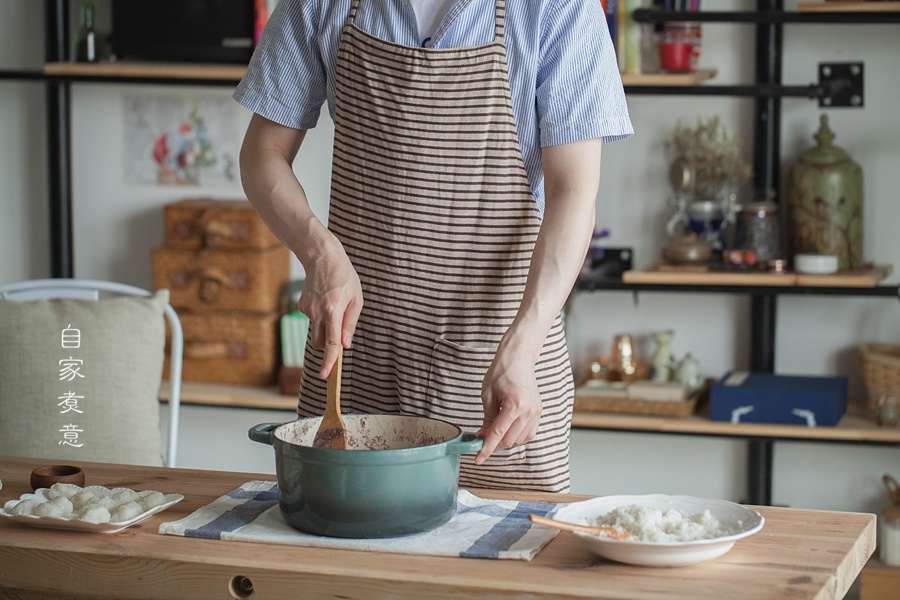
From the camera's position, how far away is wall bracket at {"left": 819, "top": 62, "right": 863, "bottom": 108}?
2.80 metres

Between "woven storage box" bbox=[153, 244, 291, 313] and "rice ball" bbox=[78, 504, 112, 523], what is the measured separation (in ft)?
5.87

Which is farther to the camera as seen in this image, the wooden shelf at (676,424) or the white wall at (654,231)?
the white wall at (654,231)

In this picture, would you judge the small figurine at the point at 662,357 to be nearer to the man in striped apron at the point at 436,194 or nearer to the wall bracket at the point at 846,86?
the wall bracket at the point at 846,86

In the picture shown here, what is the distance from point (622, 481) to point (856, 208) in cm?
97

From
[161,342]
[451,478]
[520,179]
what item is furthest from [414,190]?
[161,342]

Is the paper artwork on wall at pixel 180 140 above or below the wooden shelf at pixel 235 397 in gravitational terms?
above

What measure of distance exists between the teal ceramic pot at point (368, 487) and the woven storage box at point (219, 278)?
1827 millimetres

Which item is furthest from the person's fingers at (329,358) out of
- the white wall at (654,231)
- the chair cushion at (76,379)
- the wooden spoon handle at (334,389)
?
the white wall at (654,231)

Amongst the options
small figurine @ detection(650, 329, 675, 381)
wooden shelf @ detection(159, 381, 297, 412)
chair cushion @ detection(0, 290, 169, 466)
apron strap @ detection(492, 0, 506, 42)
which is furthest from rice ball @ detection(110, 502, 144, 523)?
small figurine @ detection(650, 329, 675, 381)

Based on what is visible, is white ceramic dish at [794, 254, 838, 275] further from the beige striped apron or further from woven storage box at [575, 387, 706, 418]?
the beige striped apron

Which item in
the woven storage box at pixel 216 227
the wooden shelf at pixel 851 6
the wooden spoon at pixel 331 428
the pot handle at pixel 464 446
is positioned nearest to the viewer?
the pot handle at pixel 464 446

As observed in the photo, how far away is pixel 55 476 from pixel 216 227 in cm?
165

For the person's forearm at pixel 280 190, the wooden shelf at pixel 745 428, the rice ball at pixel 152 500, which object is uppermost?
the person's forearm at pixel 280 190

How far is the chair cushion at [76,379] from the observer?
7.22 ft
